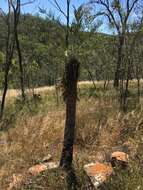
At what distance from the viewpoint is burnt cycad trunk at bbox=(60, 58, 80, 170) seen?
333 inches

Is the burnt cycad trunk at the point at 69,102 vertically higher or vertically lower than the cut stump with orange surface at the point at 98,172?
higher

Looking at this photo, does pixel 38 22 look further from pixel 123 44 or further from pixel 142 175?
pixel 142 175

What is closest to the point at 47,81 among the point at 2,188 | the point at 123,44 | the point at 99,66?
the point at 99,66

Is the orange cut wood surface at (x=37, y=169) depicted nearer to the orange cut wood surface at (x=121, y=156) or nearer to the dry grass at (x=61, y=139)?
the dry grass at (x=61, y=139)

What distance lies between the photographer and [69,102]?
8.66 metres

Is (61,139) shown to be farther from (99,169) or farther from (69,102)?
(99,169)

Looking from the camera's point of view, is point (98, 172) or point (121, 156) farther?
point (121, 156)

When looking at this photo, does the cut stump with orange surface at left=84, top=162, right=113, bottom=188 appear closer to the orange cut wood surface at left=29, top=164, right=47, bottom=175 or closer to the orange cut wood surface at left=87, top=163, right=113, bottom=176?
the orange cut wood surface at left=87, top=163, right=113, bottom=176

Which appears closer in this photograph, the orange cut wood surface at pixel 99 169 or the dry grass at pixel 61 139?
the orange cut wood surface at pixel 99 169

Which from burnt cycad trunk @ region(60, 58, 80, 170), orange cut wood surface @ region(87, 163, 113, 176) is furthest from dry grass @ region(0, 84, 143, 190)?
orange cut wood surface @ region(87, 163, 113, 176)

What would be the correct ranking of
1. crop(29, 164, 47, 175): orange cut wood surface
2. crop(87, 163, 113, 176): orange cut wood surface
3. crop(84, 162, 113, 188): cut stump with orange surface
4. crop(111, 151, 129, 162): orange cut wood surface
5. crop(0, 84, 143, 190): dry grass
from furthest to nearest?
crop(0, 84, 143, 190): dry grass
crop(29, 164, 47, 175): orange cut wood surface
crop(111, 151, 129, 162): orange cut wood surface
crop(87, 163, 113, 176): orange cut wood surface
crop(84, 162, 113, 188): cut stump with orange surface

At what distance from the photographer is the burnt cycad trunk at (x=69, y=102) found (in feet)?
27.8

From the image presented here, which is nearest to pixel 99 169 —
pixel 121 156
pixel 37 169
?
pixel 121 156

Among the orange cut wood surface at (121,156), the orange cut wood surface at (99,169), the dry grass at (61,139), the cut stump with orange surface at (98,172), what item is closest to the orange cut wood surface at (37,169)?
the dry grass at (61,139)
